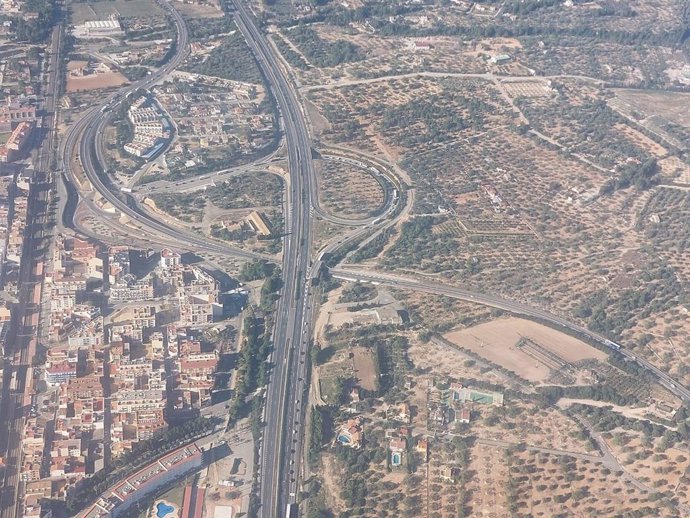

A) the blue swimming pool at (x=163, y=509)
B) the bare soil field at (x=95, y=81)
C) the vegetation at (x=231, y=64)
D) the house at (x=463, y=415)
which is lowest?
the blue swimming pool at (x=163, y=509)

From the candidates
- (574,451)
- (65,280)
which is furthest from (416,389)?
(65,280)

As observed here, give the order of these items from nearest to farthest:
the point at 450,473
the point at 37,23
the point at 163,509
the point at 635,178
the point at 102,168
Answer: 1. the point at 163,509
2. the point at 450,473
3. the point at 102,168
4. the point at 635,178
5. the point at 37,23

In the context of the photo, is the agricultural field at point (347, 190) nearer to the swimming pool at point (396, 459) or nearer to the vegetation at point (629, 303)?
the vegetation at point (629, 303)

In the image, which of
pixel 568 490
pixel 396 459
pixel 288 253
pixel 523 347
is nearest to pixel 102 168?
pixel 288 253

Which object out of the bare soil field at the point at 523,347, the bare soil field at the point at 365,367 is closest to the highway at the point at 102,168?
the bare soil field at the point at 365,367

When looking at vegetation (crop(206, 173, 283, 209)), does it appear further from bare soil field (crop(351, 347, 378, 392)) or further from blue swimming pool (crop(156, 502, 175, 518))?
blue swimming pool (crop(156, 502, 175, 518))

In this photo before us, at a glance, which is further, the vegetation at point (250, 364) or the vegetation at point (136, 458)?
the vegetation at point (250, 364)

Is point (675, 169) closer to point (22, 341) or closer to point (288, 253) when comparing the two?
A: point (288, 253)
